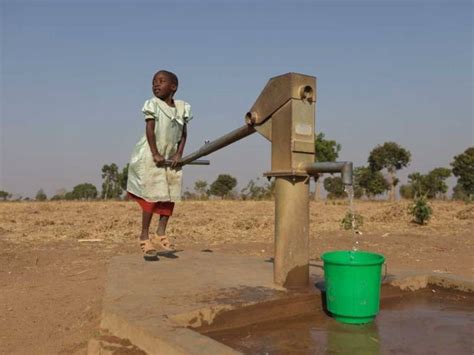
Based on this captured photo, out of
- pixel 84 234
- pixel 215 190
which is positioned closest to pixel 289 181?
pixel 84 234

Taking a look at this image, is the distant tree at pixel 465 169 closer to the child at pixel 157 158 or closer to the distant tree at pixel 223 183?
the distant tree at pixel 223 183

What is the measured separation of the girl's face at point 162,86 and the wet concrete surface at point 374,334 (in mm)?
2199

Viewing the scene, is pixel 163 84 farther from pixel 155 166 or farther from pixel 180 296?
pixel 180 296

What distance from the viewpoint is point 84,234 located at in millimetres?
8148

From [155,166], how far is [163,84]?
2.29 ft

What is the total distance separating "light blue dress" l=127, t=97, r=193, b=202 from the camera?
389 cm

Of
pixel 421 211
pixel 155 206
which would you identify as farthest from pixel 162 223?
pixel 421 211

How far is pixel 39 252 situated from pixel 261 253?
3014 millimetres

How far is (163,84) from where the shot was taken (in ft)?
13.0

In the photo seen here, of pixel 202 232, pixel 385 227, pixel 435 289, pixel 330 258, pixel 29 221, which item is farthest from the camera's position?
pixel 29 221

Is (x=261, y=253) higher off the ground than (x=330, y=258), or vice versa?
(x=330, y=258)

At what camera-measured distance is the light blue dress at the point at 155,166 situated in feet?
12.8

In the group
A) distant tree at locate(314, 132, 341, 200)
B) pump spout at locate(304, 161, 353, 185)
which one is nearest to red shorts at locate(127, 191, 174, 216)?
pump spout at locate(304, 161, 353, 185)

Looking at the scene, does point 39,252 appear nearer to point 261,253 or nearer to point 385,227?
point 261,253
